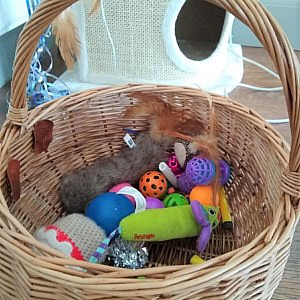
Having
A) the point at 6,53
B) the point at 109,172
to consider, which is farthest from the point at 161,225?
the point at 6,53

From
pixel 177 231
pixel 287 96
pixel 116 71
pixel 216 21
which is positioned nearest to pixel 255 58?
pixel 216 21

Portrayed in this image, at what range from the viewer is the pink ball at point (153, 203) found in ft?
2.91


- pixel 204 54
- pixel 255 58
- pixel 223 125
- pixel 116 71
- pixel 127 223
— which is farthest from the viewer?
pixel 255 58

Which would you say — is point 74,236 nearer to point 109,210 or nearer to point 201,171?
point 109,210

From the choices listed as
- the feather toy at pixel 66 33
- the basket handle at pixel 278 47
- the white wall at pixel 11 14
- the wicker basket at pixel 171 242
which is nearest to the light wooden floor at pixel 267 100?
the wicker basket at pixel 171 242

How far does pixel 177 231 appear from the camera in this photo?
791mm

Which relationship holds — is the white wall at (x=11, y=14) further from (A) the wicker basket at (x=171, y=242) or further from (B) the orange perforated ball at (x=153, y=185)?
(B) the orange perforated ball at (x=153, y=185)

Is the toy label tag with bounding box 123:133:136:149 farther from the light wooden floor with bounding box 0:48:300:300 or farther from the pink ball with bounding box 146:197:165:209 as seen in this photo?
the light wooden floor with bounding box 0:48:300:300

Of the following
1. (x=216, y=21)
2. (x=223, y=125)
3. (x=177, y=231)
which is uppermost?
(x=216, y=21)

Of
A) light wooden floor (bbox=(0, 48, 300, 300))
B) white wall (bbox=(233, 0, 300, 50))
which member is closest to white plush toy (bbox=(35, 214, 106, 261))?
light wooden floor (bbox=(0, 48, 300, 300))

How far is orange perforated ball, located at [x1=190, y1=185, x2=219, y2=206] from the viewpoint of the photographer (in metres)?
0.87

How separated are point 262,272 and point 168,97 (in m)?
0.46

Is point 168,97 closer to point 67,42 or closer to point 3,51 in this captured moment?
point 67,42

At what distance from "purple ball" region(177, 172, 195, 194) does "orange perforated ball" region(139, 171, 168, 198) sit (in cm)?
3
